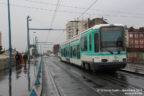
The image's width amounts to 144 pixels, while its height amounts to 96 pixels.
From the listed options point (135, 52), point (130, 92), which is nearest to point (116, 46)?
point (130, 92)

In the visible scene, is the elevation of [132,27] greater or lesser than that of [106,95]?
greater

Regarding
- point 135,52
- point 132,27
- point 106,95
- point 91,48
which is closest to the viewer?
point 106,95

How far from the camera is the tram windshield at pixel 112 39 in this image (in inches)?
491

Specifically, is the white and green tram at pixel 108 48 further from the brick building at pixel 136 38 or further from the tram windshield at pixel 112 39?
the brick building at pixel 136 38

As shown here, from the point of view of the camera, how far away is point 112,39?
41.2 ft

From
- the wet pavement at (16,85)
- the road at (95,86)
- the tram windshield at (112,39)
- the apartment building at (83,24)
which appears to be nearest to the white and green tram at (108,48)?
the tram windshield at (112,39)

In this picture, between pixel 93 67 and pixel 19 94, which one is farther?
pixel 93 67

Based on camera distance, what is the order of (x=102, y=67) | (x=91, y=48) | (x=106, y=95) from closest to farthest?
(x=106, y=95) → (x=102, y=67) → (x=91, y=48)

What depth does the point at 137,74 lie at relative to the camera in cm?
1337

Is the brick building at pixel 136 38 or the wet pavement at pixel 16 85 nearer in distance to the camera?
the wet pavement at pixel 16 85

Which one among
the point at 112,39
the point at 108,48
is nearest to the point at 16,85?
the point at 108,48

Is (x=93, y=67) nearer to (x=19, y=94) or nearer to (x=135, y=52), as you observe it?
(x=19, y=94)

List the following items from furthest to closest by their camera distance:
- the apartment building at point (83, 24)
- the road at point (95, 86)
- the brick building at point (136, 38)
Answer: the brick building at point (136, 38) < the apartment building at point (83, 24) < the road at point (95, 86)

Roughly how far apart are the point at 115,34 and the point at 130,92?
572cm
